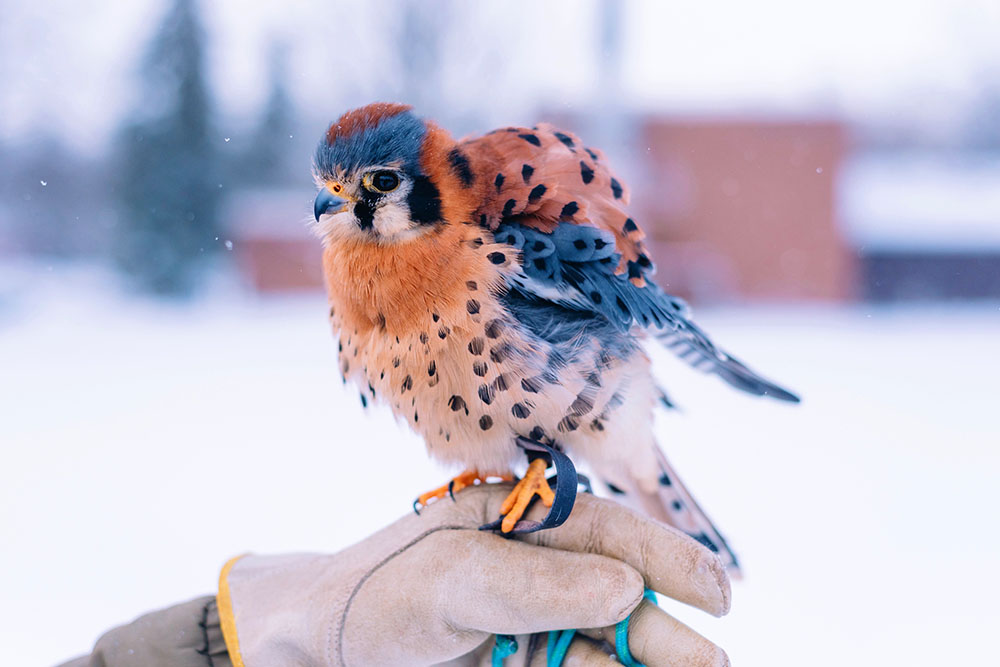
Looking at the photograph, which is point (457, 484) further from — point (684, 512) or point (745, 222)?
point (745, 222)

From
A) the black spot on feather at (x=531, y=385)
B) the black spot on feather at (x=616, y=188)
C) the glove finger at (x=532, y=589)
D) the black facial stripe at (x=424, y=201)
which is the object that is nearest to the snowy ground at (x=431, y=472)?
the glove finger at (x=532, y=589)

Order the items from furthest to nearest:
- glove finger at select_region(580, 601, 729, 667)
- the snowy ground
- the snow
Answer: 1. the snow
2. the snowy ground
3. glove finger at select_region(580, 601, 729, 667)

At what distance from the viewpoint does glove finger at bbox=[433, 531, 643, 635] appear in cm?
110

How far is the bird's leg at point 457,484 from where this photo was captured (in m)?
1.33

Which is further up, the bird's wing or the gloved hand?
the bird's wing

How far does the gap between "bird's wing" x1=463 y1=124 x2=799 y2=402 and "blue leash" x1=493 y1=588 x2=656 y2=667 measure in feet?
1.52

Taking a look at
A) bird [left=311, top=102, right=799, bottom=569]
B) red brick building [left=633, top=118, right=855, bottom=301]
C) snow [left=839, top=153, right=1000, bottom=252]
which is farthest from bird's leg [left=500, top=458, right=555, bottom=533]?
snow [left=839, top=153, right=1000, bottom=252]

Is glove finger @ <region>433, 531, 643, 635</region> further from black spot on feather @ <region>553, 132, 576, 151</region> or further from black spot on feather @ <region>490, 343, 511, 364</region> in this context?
black spot on feather @ <region>553, 132, 576, 151</region>

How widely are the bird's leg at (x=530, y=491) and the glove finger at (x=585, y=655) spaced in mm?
222

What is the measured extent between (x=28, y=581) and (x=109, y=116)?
2.36 m

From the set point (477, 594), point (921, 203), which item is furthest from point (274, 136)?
point (921, 203)

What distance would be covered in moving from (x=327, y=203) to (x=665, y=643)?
82cm

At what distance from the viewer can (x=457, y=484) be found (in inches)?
53.1

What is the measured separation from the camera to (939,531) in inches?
85.0
